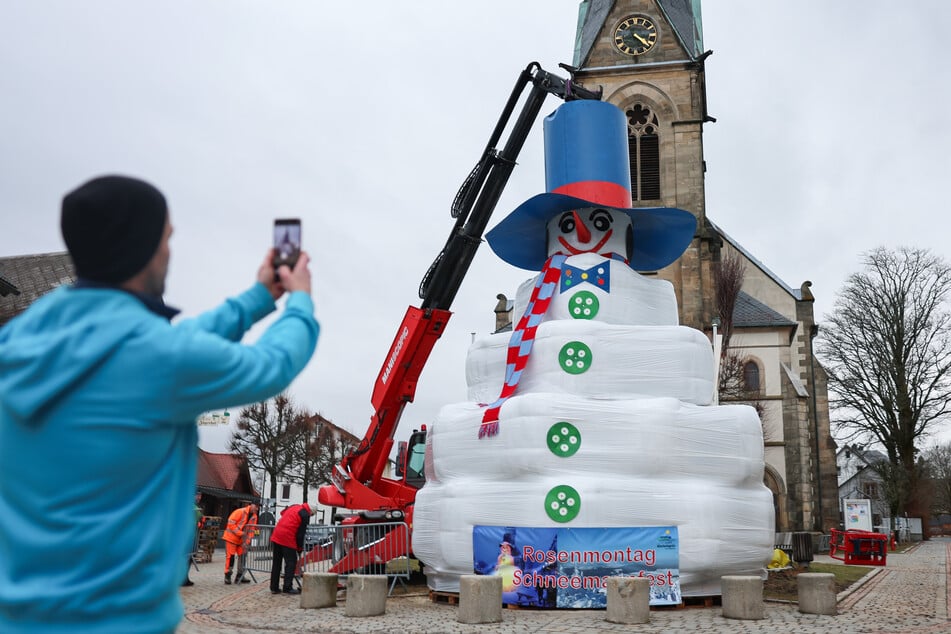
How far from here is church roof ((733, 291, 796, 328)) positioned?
3622 centimetres

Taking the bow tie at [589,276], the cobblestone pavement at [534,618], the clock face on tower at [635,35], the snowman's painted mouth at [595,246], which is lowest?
the cobblestone pavement at [534,618]

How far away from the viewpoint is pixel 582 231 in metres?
12.3

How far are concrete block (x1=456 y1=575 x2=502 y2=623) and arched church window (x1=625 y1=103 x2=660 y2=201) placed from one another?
25453 millimetres

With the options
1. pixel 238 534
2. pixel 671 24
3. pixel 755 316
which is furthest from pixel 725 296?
pixel 238 534

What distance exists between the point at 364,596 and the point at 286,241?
9074mm

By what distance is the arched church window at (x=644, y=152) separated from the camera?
3369 centimetres

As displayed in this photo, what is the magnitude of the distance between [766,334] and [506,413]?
27.8 meters

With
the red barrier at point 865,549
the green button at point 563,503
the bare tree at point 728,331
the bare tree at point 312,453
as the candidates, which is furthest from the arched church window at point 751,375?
the green button at point 563,503

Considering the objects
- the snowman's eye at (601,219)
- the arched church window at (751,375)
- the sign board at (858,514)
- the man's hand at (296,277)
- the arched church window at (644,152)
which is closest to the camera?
the man's hand at (296,277)

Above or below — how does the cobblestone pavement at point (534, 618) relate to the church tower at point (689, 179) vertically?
below

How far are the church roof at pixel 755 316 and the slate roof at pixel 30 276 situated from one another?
25249 mm

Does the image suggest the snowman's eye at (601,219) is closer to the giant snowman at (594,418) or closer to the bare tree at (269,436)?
the giant snowman at (594,418)

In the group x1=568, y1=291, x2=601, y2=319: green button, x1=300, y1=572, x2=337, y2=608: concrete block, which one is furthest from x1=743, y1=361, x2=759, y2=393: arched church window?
x1=300, y1=572, x2=337, y2=608: concrete block

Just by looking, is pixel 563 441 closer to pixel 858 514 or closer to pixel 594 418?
pixel 594 418
